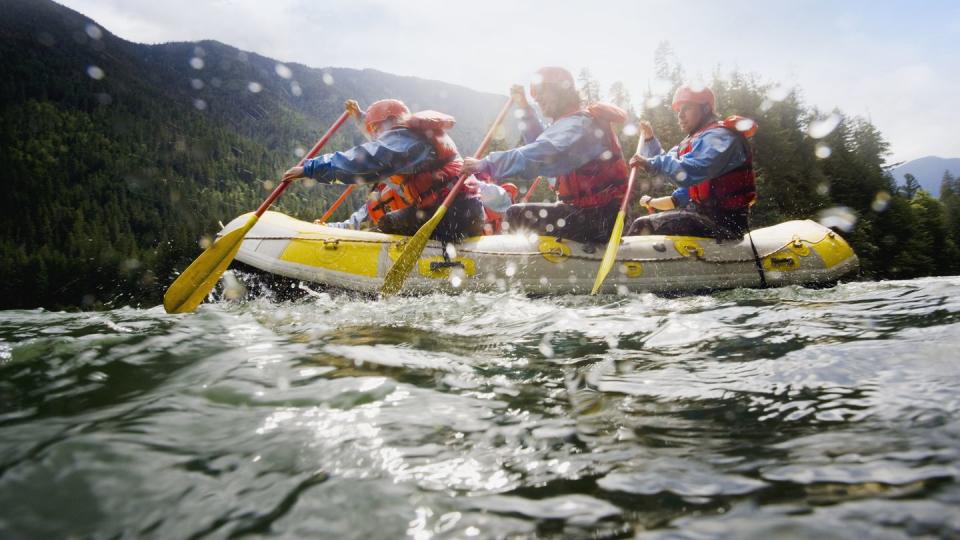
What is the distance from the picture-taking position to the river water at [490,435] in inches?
51.3

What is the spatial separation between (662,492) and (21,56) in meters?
239

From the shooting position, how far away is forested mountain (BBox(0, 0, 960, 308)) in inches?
752

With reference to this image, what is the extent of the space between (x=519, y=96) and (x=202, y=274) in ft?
16.6

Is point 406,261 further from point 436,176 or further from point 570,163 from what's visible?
point 570,163

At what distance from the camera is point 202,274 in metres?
5.80

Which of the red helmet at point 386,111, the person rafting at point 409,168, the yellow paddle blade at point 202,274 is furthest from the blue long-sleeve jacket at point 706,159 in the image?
the yellow paddle blade at point 202,274

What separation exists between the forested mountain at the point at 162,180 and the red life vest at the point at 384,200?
468cm

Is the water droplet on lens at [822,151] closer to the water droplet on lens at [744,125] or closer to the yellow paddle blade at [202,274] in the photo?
the water droplet on lens at [744,125]

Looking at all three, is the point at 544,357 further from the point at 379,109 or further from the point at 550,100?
the point at 379,109

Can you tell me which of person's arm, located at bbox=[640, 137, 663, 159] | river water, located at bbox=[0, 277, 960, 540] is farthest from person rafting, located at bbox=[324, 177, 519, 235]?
river water, located at bbox=[0, 277, 960, 540]

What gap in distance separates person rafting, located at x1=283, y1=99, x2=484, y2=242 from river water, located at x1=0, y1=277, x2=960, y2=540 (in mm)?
2840

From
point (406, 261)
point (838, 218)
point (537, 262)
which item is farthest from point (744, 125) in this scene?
point (838, 218)

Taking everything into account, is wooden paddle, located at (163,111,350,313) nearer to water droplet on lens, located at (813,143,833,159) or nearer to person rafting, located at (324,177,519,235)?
person rafting, located at (324,177,519,235)

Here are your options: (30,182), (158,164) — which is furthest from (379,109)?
(158,164)
